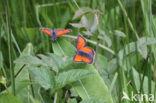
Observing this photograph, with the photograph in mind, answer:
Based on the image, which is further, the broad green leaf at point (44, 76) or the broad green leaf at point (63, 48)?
the broad green leaf at point (63, 48)

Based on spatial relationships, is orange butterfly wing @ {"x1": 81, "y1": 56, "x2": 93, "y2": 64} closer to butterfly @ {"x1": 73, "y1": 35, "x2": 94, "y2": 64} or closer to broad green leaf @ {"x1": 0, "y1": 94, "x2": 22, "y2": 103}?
butterfly @ {"x1": 73, "y1": 35, "x2": 94, "y2": 64}

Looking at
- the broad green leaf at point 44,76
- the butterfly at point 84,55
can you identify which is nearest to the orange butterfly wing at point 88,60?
the butterfly at point 84,55

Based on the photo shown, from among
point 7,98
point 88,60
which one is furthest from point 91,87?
point 7,98

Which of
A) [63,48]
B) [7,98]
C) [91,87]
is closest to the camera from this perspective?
[7,98]

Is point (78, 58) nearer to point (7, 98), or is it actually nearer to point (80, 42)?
point (80, 42)

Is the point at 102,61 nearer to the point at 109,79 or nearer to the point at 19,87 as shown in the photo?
the point at 109,79

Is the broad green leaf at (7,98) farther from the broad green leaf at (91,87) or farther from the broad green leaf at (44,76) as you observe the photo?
the broad green leaf at (91,87)

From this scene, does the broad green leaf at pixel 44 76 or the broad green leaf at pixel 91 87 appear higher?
the broad green leaf at pixel 44 76

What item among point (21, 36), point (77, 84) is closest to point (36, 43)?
point (21, 36)
